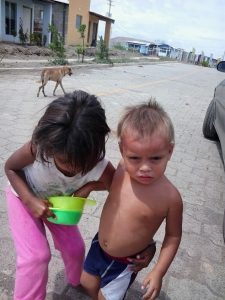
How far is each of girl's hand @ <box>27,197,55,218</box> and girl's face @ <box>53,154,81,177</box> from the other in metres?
0.17

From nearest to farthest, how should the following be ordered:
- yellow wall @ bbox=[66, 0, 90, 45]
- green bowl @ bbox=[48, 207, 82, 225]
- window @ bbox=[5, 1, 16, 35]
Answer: green bowl @ bbox=[48, 207, 82, 225]
window @ bbox=[5, 1, 16, 35]
yellow wall @ bbox=[66, 0, 90, 45]

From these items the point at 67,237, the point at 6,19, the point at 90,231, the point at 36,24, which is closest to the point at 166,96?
the point at 90,231

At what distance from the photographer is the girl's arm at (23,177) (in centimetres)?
166

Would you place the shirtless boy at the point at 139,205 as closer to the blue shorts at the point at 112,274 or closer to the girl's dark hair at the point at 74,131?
the blue shorts at the point at 112,274

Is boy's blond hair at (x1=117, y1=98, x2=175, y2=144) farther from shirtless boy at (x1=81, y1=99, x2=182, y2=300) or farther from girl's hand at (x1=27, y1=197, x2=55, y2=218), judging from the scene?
girl's hand at (x1=27, y1=197, x2=55, y2=218)

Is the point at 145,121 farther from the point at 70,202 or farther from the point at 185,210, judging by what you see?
the point at 185,210

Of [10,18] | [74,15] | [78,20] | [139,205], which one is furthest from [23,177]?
[78,20]

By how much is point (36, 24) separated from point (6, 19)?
380cm

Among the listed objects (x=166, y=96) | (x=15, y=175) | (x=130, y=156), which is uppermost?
(x=130, y=156)

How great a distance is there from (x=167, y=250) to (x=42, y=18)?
27031 millimetres

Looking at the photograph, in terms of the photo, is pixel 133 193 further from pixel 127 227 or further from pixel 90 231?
pixel 90 231

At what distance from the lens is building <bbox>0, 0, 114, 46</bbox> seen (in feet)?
73.7

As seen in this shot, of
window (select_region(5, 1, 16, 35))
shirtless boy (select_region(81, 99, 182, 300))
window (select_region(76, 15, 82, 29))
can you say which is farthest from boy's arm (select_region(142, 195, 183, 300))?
window (select_region(76, 15, 82, 29))

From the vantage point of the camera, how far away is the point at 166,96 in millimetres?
10898
